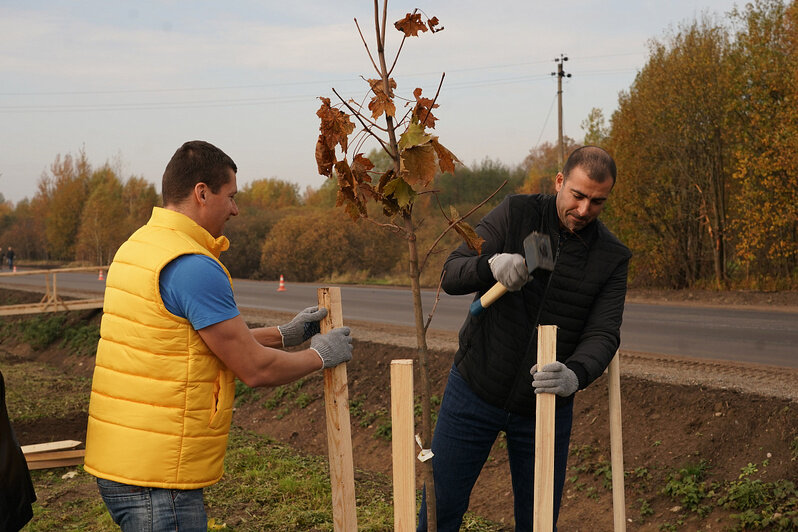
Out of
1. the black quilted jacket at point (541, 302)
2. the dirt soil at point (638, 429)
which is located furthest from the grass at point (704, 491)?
the black quilted jacket at point (541, 302)

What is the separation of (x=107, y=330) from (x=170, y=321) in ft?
0.86

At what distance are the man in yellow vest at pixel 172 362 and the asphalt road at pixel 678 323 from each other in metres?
8.10

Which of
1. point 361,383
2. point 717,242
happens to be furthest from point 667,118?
point 361,383

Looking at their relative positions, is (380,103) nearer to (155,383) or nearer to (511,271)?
(511,271)

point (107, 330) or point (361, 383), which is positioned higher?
point (107, 330)

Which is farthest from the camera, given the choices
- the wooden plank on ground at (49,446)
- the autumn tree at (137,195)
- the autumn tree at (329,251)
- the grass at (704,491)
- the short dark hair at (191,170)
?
the autumn tree at (137,195)

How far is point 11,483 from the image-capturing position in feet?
8.08

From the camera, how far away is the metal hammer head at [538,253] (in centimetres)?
240

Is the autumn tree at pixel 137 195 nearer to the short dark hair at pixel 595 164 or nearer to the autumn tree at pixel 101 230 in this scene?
the autumn tree at pixel 101 230

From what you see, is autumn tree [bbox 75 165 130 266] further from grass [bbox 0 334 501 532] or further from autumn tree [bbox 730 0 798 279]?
grass [bbox 0 334 501 532]

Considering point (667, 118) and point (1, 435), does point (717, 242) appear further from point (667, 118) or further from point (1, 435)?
point (1, 435)

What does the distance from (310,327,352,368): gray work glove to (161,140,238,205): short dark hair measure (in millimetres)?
630

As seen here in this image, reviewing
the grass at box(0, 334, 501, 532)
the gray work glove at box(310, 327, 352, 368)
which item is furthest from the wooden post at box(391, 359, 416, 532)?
the grass at box(0, 334, 501, 532)

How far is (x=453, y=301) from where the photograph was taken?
1697 cm
